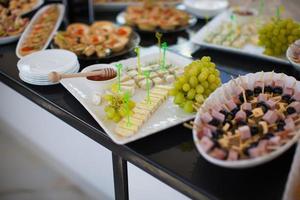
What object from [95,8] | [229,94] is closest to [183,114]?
[229,94]

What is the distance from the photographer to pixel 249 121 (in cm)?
93

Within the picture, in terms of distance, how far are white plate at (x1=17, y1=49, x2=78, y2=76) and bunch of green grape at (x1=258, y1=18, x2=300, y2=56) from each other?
682 mm

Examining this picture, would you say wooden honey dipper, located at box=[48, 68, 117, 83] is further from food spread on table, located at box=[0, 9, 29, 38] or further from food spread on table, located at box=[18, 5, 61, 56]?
food spread on table, located at box=[0, 9, 29, 38]

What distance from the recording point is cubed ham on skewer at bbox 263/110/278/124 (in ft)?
2.99

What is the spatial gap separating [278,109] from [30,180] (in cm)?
105

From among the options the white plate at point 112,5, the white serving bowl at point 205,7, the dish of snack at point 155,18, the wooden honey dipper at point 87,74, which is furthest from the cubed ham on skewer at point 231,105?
the white plate at point 112,5

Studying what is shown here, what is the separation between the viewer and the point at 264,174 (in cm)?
89

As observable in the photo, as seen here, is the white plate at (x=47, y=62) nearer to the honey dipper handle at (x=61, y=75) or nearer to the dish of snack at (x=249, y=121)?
the honey dipper handle at (x=61, y=75)

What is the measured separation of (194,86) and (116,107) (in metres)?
0.22

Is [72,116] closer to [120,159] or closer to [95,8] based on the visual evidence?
[120,159]

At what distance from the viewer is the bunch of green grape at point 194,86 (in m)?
1.04

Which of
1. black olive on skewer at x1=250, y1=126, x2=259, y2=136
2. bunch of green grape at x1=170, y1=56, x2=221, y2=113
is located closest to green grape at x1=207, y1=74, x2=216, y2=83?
bunch of green grape at x1=170, y1=56, x2=221, y2=113

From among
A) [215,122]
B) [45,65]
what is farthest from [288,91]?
[45,65]

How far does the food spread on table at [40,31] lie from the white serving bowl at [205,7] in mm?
633
